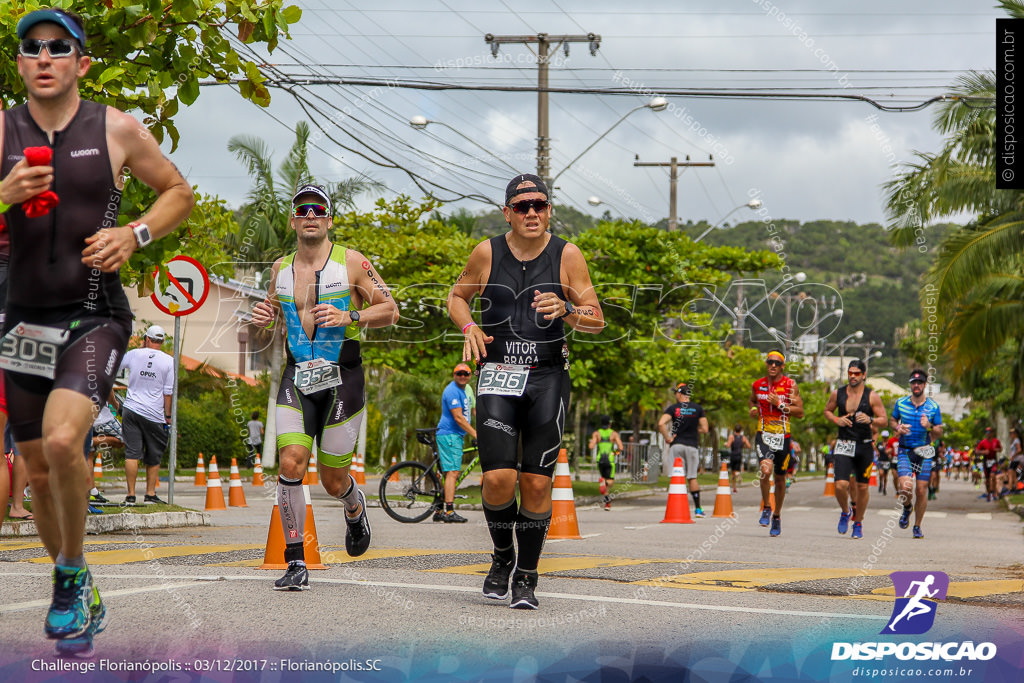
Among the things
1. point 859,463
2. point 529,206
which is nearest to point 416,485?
point 859,463

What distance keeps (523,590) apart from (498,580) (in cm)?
30

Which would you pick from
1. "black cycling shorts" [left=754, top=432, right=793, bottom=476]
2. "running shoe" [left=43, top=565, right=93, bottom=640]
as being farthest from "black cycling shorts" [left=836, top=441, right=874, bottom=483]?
"running shoe" [left=43, top=565, right=93, bottom=640]

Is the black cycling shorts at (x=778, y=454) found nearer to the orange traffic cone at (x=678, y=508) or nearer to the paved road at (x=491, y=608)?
the orange traffic cone at (x=678, y=508)

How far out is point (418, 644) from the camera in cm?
478

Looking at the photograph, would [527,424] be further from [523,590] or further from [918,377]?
[918,377]

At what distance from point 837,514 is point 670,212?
20732 mm

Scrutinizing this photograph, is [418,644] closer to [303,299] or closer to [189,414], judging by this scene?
[303,299]

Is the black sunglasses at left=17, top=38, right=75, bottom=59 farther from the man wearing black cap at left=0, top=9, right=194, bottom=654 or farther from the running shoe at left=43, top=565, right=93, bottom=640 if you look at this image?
the running shoe at left=43, top=565, right=93, bottom=640

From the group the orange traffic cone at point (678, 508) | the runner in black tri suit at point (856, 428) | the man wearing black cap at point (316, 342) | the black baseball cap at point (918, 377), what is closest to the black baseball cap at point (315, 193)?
the man wearing black cap at point (316, 342)

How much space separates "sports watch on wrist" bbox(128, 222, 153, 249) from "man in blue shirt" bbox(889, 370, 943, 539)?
1230cm

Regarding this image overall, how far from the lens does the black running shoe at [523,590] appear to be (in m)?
5.94

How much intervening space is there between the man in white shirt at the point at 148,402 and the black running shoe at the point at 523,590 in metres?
8.43

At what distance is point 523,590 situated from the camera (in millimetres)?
6043

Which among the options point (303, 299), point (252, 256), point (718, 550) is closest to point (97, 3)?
point (303, 299)
